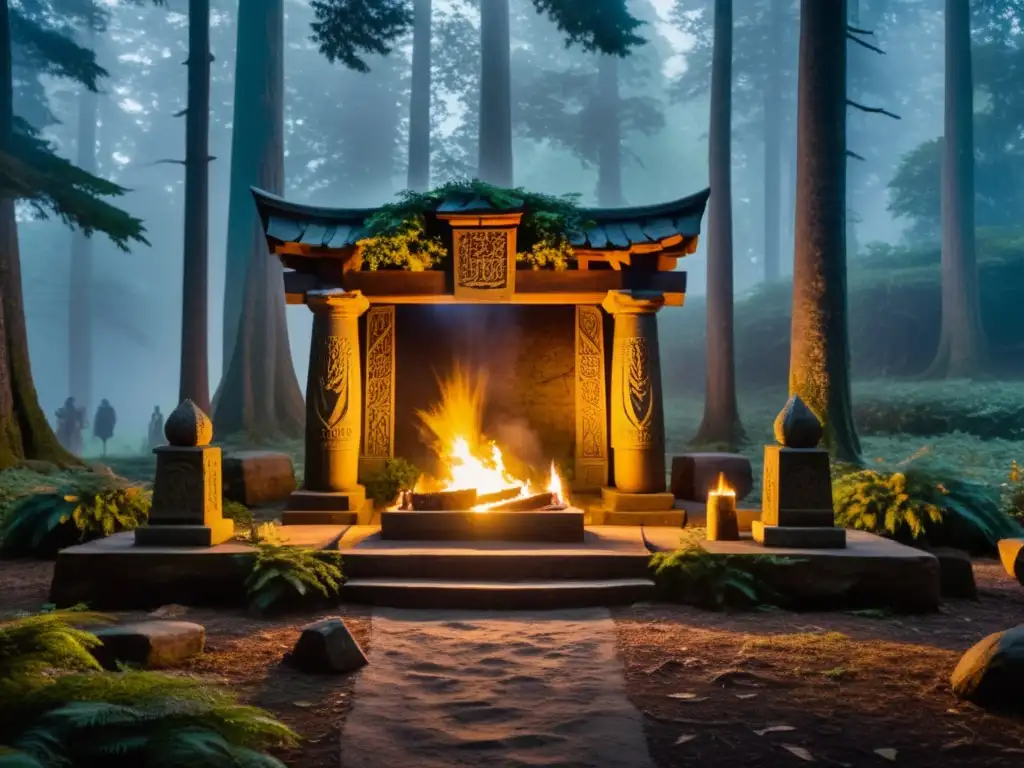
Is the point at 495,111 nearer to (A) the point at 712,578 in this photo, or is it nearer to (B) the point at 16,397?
(B) the point at 16,397

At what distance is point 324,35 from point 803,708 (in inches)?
607

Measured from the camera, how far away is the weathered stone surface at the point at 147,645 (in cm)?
461

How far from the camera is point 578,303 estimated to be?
A: 962 centimetres

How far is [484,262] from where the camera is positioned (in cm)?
860

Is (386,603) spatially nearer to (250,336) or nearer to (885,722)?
(885,722)

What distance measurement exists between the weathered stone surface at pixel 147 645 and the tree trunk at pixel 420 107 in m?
26.9

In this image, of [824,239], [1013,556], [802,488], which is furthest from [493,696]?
[824,239]

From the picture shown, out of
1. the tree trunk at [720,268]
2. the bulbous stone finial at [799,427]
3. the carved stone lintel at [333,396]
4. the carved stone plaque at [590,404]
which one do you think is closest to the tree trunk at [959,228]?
the tree trunk at [720,268]

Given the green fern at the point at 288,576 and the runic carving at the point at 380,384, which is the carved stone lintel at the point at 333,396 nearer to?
the runic carving at the point at 380,384

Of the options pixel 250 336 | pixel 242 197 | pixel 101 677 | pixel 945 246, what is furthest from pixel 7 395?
pixel 945 246

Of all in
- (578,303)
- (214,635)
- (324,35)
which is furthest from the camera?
(324,35)

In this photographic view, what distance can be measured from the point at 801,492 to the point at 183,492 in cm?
536

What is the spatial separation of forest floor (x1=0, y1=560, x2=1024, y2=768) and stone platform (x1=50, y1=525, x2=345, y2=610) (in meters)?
0.19

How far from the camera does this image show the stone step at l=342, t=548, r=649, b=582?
21.7ft
